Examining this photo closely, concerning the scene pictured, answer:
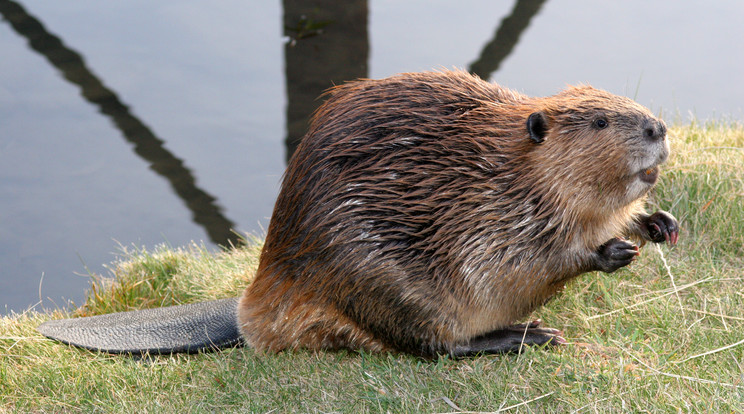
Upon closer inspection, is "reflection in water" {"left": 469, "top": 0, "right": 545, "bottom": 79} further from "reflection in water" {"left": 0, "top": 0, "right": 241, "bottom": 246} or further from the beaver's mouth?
Answer: the beaver's mouth

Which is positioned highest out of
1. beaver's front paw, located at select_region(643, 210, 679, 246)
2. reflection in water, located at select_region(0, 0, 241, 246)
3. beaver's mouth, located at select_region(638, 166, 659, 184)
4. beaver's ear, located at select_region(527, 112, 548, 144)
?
beaver's ear, located at select_region(527, 112, 548, 144)

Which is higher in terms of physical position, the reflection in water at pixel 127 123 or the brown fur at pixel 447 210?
the brown fur at pixel 447 210

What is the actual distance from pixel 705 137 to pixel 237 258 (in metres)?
2.18

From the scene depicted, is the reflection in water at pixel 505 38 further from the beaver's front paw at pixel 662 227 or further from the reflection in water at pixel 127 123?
the beaver's front paw at pixel 662 227

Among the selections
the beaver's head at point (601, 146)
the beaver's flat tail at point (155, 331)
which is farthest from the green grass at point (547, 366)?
the beaver's head at point (601, 146)

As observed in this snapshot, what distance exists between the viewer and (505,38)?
18.7 feet

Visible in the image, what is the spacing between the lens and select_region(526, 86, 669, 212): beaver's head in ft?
7.93

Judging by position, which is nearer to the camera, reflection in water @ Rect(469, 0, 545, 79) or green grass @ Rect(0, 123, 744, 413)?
green grass @ Rect(0, 123, 744, 413)

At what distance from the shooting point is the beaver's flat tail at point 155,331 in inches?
109

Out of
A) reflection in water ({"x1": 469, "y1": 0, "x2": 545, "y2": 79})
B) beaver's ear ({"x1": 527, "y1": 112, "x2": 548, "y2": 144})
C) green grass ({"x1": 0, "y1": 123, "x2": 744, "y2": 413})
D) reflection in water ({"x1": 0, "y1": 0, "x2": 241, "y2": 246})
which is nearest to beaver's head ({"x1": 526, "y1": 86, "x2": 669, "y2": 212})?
beaver's ear ({"x1": 527, "y1": 112, "x2": 548, "y2": 144})

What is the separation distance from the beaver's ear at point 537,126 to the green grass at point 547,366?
25.7 inches

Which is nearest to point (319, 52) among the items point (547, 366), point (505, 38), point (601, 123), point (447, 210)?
point (505, 38)

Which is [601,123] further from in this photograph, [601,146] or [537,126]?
[537,126]

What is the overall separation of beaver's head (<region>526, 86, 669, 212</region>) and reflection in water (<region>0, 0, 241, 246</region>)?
215 centimetres
